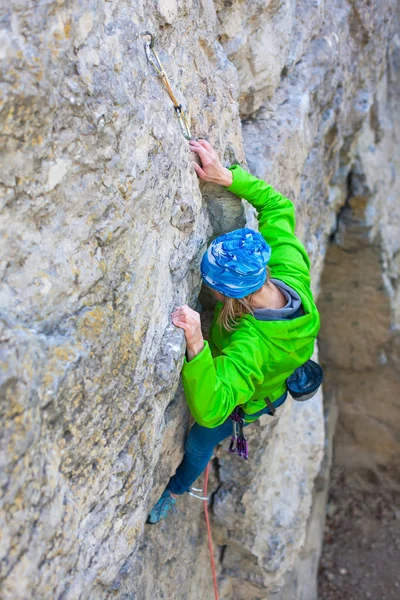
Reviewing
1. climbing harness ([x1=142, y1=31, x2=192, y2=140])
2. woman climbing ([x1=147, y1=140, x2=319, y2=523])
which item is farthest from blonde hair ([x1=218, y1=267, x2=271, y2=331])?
climbing harness ([x1=142, y1=31, x2=192, y2=140])

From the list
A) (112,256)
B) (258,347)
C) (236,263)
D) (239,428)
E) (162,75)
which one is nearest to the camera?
(112,256)

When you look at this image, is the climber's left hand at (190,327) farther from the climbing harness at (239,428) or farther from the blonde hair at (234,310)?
the climbing harness at (239,428)

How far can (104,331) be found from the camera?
1.28 meters

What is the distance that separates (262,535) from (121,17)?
2216 mm

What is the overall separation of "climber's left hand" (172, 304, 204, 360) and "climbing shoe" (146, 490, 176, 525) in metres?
0.73

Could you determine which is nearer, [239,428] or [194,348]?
[194,348]

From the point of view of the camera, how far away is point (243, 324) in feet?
5.63

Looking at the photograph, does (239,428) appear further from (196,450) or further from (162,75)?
(162,75)

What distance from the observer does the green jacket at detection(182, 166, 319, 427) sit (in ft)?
4.98

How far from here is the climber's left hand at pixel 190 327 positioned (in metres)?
1.52

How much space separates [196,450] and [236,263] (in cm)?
74

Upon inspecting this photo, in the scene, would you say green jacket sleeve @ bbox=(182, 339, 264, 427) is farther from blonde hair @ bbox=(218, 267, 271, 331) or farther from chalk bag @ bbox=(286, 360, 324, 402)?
chalk bag @ bbox=(286, 360, 324, 402)

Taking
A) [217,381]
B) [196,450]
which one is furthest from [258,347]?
[196,450]

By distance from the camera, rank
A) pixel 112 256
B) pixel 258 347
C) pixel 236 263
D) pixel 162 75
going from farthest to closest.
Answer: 1. pixel 258 347
2. pixel 236 263
3. pixel 162 75
4. pixel 112 256
